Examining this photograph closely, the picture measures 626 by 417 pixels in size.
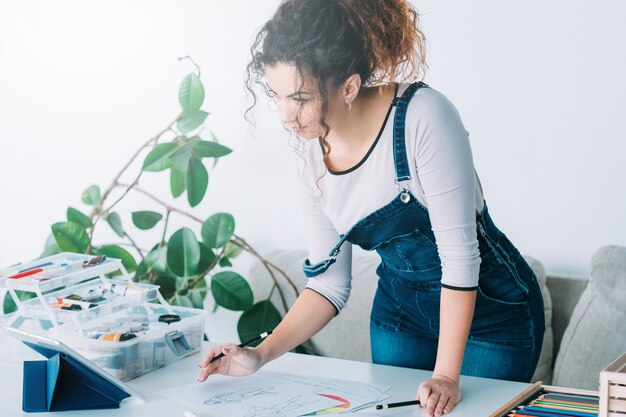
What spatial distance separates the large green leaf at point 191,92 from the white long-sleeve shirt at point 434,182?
1.15m

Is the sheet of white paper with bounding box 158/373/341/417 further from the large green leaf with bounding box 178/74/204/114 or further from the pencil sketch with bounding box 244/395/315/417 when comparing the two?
the large green leaf with bounding box 178/74/204/114

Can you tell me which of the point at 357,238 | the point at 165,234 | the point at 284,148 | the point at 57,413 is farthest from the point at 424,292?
the point at 165,234

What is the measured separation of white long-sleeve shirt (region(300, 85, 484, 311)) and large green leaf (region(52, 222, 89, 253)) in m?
1.23

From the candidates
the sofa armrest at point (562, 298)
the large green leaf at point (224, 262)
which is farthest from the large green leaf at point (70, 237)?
the sofa armrest at point (562, 298)

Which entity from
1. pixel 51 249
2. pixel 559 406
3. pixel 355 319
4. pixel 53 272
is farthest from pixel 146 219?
pixel 559 406

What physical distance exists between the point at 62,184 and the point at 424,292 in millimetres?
1906

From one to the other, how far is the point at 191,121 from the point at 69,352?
1332 millimetres

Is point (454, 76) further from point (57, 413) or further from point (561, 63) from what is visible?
point (57, 413)

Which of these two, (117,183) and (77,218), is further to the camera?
(117,183)

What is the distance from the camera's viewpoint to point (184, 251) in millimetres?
2439

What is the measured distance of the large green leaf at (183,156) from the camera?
242cm

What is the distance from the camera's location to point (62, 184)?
3033mm

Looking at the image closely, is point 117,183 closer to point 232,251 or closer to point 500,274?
point 232,251

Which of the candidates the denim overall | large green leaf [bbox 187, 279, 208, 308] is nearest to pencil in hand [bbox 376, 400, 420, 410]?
the denim overall
